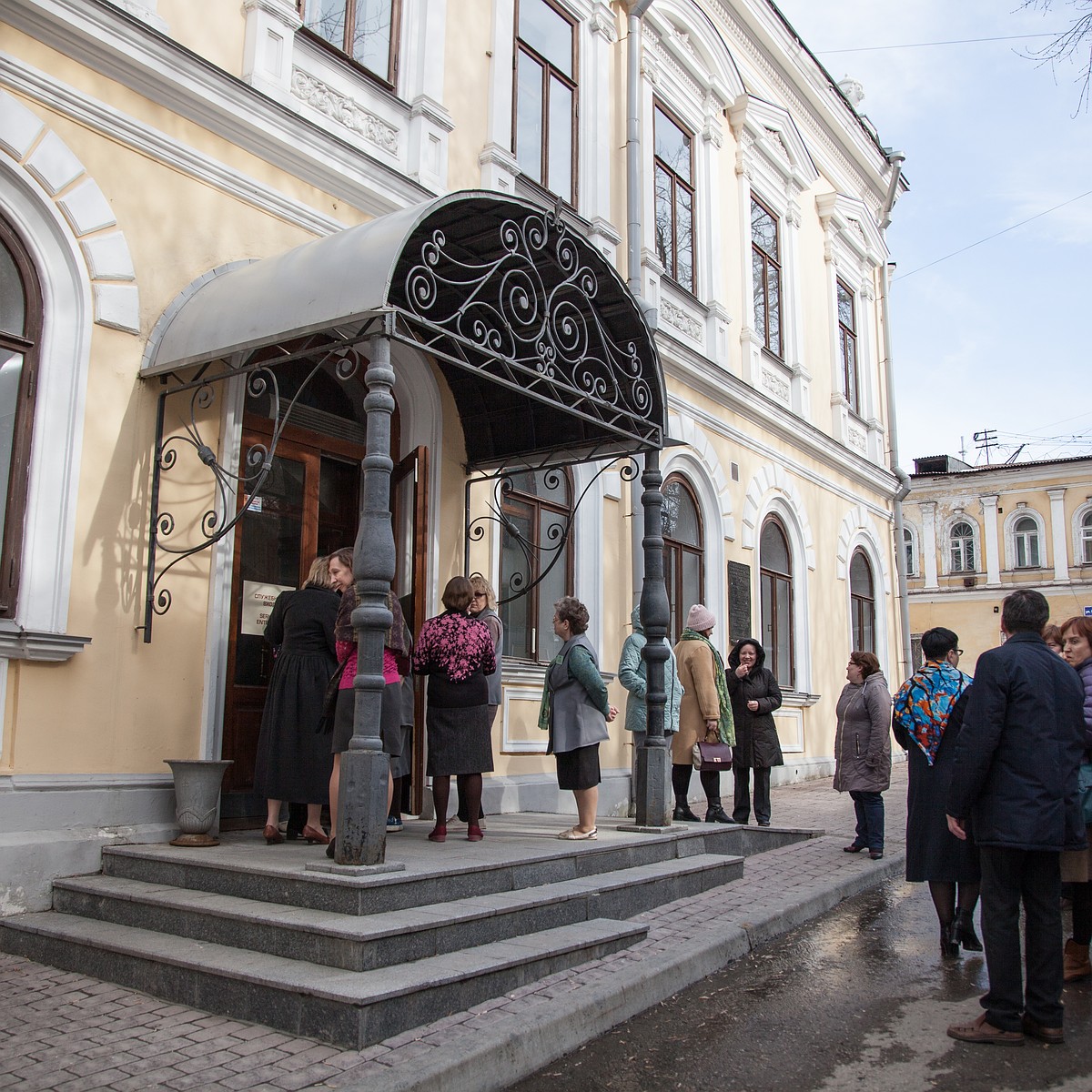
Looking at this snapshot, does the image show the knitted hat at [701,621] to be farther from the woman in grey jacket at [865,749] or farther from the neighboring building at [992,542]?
the neighboring building at [992,542]

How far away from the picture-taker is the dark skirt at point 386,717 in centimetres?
559

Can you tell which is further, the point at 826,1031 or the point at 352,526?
the point at 352,526

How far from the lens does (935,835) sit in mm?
5531

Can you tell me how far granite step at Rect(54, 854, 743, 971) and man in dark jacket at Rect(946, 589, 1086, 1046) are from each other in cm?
187

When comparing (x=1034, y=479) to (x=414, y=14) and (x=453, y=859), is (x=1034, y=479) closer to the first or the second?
(x=414, y=14)

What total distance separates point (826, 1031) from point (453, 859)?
1.91 meters

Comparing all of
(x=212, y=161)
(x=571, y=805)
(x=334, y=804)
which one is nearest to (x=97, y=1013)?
(x=334, y=804)

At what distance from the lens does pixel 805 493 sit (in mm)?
15625

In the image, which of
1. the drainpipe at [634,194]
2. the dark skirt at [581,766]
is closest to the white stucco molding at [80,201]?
the dark skirt at [581,766]

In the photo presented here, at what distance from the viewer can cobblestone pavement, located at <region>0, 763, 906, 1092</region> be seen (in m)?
3.62

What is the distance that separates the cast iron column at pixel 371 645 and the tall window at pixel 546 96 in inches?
207

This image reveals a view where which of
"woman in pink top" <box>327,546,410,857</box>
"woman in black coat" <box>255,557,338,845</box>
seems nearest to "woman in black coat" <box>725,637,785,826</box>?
"woman in pink top" <box>327,546,410,857</box>

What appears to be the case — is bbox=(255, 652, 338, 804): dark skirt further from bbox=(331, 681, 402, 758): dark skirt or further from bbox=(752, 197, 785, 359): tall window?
bbox=(752, 197, 785, 359): tall window

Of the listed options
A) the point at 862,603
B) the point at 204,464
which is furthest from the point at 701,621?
the point at 862,603
